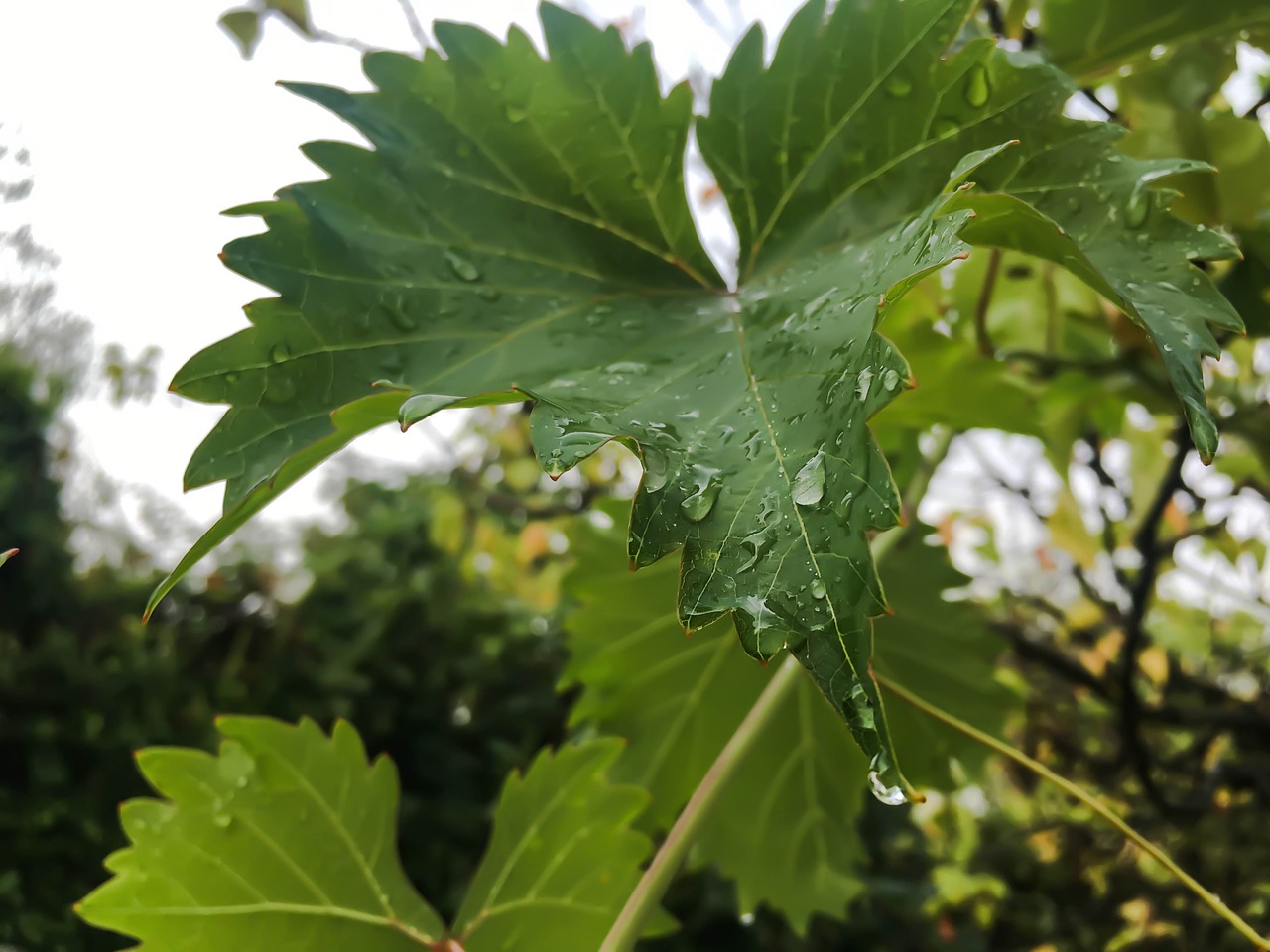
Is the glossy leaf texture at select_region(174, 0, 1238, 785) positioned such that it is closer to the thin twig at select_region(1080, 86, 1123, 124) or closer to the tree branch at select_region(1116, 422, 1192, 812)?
the thin twig at select_region(1080, 86, 1123, 124)

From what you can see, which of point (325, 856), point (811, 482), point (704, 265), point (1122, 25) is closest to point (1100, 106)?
point (1122, 25)

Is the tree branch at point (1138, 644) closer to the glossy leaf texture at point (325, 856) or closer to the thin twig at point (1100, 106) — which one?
the thin twig at point (1100, 106)

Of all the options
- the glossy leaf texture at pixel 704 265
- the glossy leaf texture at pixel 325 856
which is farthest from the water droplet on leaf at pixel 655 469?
the glossy leaf texture at pixel 325 856

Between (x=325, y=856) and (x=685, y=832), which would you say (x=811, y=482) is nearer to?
(x=685, y=832)

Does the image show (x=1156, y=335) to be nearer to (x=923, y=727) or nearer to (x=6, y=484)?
(x=923, y=727)

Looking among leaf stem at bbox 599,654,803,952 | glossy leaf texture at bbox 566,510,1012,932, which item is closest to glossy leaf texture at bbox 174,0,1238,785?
leaf stem at bbox 599,654,803,952

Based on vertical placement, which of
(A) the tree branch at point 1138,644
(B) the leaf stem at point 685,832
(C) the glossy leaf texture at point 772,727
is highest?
(B) the leaf stem at point 685,832
